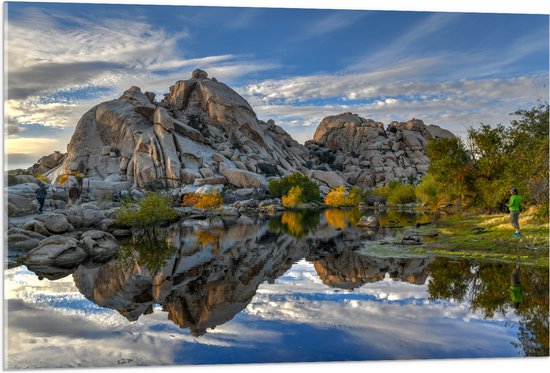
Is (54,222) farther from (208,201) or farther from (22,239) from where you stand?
(208,201)

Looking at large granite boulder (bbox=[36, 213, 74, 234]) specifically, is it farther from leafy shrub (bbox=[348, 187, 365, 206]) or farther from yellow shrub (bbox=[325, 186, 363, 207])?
leafy shrub (bbox=[348, 187, 365, 206])

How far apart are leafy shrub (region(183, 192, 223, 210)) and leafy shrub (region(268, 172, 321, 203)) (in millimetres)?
13537

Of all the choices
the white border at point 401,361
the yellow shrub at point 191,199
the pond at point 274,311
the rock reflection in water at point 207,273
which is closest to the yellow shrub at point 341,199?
the yellow shrub at point 191,199

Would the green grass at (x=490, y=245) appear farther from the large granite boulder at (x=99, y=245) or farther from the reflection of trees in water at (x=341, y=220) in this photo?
the reflection of trees in water at (x=341, y=220)

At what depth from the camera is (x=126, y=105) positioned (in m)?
92.9

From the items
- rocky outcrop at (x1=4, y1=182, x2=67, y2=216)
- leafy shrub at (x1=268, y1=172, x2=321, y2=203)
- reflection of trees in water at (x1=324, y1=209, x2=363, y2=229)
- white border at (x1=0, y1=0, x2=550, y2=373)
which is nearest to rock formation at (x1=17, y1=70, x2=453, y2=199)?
leafy shrub at (x1=268, y1=172, x2=321, y2=203)

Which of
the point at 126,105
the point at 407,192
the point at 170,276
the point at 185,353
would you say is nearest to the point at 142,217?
the point at 170,276

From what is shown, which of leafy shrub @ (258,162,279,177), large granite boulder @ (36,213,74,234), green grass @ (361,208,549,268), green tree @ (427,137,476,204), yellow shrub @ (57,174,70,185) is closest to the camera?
green grass @ (361,208,549,268)

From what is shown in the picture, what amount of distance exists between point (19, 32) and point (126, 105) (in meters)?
85.7

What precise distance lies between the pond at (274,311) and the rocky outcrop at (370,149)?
99.9 m

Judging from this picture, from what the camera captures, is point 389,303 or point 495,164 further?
point 495,164

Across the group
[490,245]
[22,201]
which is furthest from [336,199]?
[490,245]

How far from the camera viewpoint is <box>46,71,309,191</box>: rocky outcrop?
83.6 m

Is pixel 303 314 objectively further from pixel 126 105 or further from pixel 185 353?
pixel 126 105
